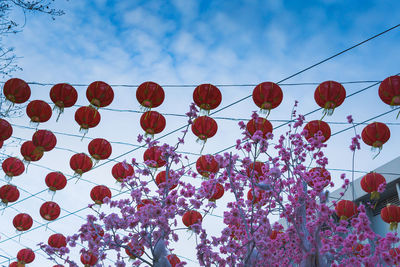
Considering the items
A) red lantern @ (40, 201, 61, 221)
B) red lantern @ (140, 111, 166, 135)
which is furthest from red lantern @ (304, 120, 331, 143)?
red lantern @ (40, 201, 61, 221)

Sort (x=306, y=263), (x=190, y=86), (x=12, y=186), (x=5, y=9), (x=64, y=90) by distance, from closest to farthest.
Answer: (x=306, y=263) → (x=5, y=9) → (x=64, y=90) → (x=190, y=86) → (x=12, y=186)

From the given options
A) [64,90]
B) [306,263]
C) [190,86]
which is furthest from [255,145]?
[64,90]

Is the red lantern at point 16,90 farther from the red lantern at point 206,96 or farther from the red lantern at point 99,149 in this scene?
the red lantern at point 206,96

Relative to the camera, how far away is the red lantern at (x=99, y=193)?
25.9 feet

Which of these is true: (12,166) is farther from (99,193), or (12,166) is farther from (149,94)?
(149,94)

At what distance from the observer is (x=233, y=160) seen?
4.70 metres

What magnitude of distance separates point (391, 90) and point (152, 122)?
3.46 meters

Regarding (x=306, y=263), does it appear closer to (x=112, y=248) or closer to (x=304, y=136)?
(x=304, y=136)

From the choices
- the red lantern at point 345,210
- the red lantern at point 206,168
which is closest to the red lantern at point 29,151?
the red lantern at point 206,168

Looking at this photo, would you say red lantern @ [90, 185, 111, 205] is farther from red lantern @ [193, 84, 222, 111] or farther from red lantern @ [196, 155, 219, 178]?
red lantern @ [193, 84, 222, 111]

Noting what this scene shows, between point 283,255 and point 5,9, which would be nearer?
point 283,255

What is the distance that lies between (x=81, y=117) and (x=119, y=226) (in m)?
2.27

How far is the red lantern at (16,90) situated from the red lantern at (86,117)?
0.85 meters

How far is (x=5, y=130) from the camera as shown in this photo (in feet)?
20.6
